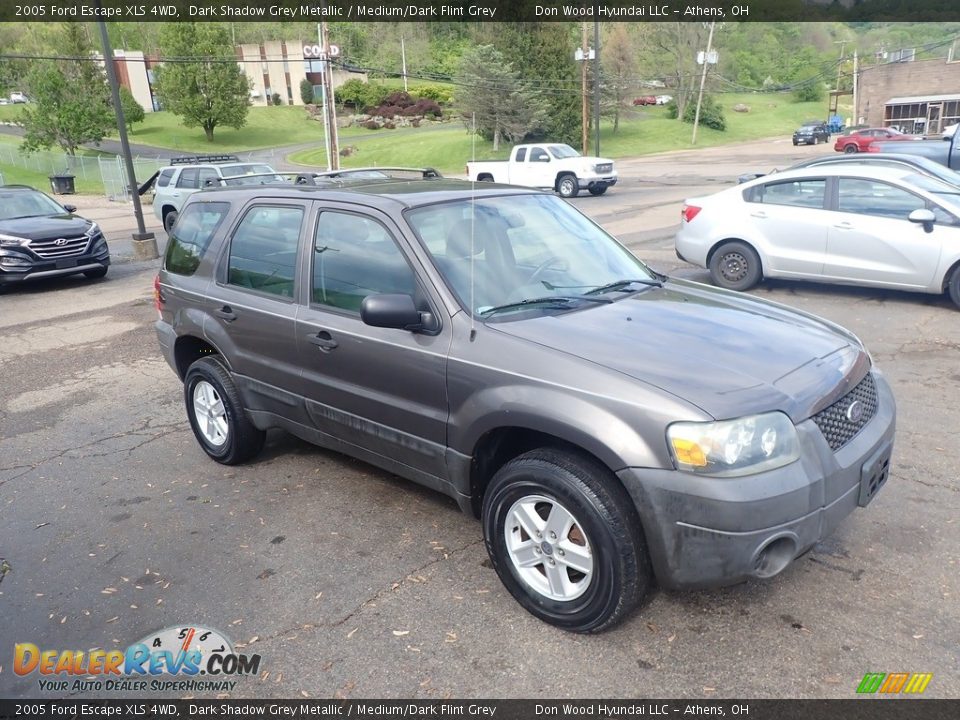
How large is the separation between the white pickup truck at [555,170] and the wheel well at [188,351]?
21154 mm

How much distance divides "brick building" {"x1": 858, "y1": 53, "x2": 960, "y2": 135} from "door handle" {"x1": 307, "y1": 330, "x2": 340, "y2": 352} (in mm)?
65129

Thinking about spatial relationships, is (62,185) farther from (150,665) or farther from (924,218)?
(150,665)

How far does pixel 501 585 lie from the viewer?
3.54 metres

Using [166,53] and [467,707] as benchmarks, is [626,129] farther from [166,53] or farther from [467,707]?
[467,707]

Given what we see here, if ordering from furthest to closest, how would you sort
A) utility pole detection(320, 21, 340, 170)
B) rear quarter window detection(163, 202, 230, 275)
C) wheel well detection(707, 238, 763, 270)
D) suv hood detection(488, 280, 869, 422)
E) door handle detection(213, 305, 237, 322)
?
utility pole detection(320, 21, 340, 170), wheel well detection(707, 238, 763, 270), rear quarter window detection(163, 202, 230, 275), door handle detection(213, 305, 237, 322), suv hood detection(488, 280, 869, 422)

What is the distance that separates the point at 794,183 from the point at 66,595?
8.76 metres

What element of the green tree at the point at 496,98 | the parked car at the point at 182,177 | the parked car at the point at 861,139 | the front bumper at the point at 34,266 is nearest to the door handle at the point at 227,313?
the front bumper at the point at 34,266

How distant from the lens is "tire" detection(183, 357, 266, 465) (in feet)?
15.8

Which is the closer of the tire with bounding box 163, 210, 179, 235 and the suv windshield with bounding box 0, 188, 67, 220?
the suv windshield with bounding box 0, 188, 67, 220

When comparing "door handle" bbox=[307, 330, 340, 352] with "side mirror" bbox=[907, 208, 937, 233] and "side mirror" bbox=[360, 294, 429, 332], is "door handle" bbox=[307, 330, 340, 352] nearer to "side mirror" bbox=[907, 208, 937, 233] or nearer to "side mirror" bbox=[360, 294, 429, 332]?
"side mirror" bbox=[360, 294, 429, 332]

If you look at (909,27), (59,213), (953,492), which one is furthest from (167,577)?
(909,27)

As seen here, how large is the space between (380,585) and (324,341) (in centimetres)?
130

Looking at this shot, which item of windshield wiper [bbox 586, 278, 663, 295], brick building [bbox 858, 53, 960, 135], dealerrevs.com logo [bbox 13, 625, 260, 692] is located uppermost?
brick building [bbox 858, 53, 960, 135]

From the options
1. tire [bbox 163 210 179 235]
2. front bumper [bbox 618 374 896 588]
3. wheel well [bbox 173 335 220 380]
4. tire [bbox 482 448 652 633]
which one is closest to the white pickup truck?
tire [bbox 163 210 179 235]
